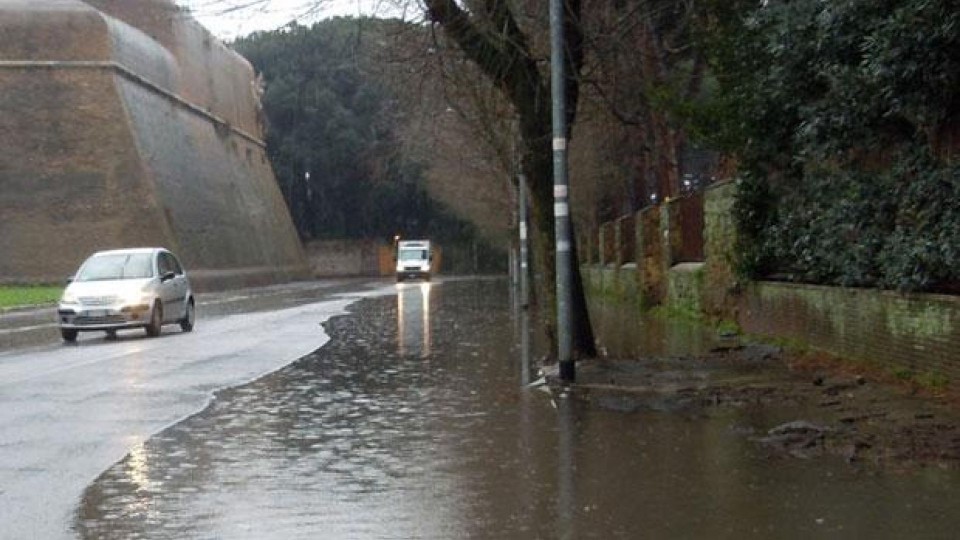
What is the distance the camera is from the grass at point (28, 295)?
40631 millimetres

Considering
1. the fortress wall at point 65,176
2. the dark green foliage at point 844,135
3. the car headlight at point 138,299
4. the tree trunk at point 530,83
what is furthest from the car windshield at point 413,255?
the tree trunk at point 530,83

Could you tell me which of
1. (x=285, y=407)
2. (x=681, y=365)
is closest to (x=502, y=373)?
(x=681, y=365)

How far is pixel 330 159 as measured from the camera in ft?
297

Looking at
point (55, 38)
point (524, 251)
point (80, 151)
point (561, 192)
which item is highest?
point (55, 38)

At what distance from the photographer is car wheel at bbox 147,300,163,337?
23406 millimetres

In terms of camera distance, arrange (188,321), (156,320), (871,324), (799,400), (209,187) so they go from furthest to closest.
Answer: (209,187) → (188,321) → (156,320) → (871,324) → (799,400)

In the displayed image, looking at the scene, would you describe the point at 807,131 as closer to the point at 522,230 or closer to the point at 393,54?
the point at 393,54

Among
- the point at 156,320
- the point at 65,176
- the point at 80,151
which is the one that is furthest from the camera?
the point at 80,151

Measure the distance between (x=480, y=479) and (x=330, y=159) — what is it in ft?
274

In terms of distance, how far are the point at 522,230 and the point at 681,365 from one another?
19124 millimetres

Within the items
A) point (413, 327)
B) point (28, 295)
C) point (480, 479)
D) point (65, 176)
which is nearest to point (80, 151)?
point (65, 176)

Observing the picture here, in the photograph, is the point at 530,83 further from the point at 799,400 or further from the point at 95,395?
the point at 95,395

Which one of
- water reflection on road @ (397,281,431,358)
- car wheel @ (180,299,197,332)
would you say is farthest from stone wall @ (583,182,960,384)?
car wheel @ (180,299,197,332)

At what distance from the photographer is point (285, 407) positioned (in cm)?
1252
